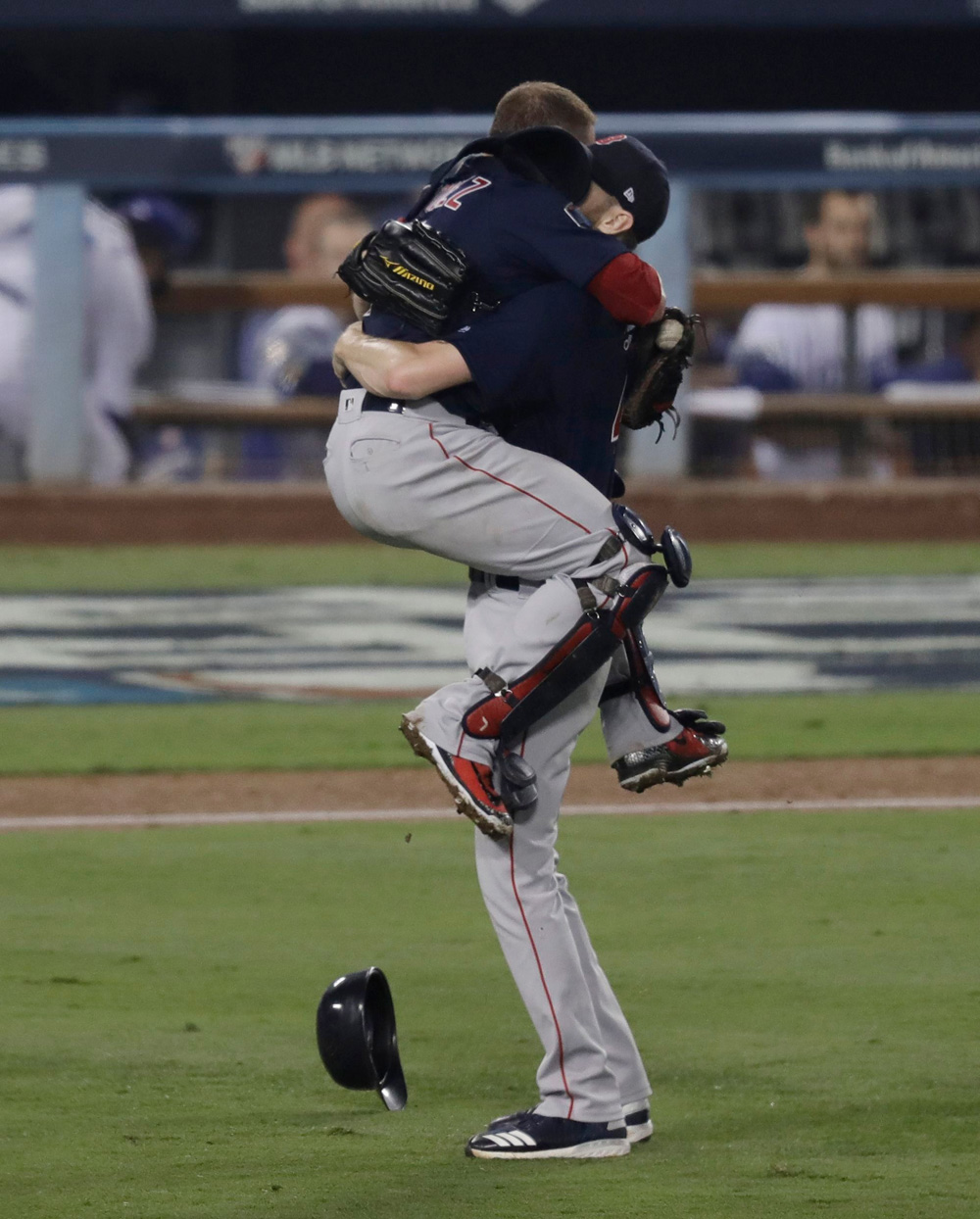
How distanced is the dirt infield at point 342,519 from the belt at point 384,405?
12.8 m

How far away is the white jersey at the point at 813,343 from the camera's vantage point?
17719mm

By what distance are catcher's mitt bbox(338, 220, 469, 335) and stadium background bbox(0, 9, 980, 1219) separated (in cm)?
144

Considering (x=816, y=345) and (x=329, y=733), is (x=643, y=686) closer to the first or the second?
(x=329, y=733)

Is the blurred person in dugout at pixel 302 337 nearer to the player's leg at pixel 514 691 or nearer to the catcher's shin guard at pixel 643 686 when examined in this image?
the catcher's shin guard at pixel 643 686

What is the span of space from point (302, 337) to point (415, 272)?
13.9 m

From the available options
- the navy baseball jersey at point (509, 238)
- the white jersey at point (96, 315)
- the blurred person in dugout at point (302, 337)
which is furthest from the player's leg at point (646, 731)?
the white jersey at point (96, 315)

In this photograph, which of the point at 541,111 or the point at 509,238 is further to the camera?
the point at 541,111

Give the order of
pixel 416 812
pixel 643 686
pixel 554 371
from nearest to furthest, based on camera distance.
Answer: pixel 554 371 → pixel 643 686 → pixel 416 812

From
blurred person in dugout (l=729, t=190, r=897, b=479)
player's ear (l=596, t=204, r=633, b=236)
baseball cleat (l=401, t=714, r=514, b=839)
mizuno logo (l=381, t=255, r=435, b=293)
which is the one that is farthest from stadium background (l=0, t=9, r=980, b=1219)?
player's ear (l=596, t=204, r=633, b=236)

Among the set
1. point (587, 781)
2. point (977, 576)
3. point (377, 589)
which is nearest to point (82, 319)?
point (377, 589)

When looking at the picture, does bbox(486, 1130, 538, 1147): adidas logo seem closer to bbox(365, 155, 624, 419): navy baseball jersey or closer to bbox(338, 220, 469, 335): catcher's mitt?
bbox(365, 155, 624, 419): navy baseball jersey

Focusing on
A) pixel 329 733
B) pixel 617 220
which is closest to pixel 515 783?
pixel 617 220

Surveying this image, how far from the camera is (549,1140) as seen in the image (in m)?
3.97

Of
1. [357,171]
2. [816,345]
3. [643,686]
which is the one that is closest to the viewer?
[643,686]
